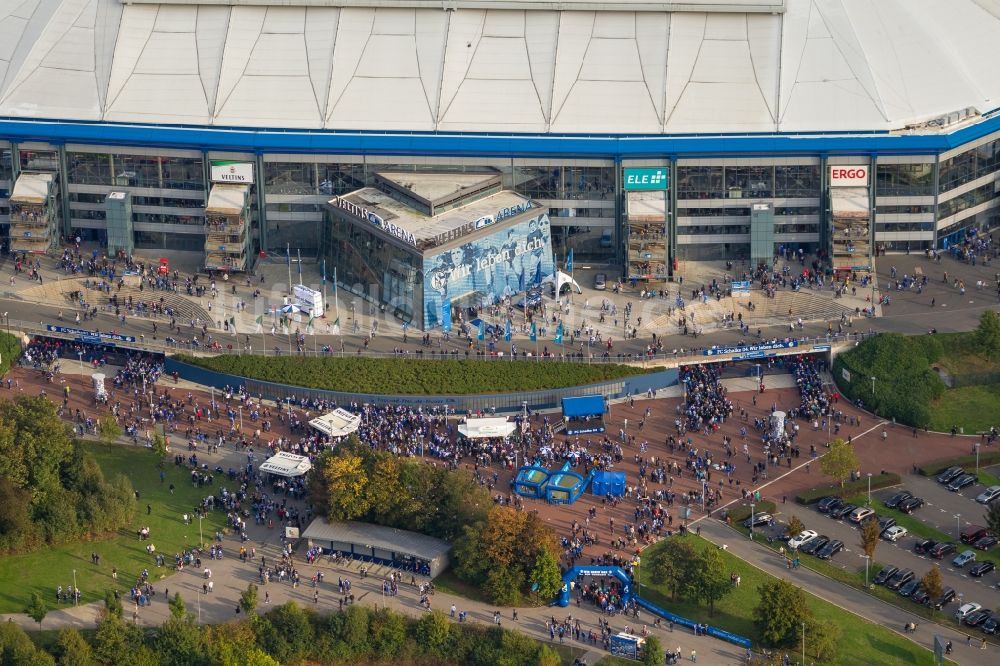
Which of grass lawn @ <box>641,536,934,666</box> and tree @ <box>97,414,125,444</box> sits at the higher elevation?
tree @ <box>97,414,125,444</box>

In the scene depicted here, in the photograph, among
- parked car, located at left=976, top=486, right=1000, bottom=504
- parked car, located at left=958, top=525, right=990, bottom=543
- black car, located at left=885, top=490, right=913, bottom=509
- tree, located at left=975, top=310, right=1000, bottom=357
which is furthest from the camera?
tree, located at left=975, top=310, right=1000, bottom=357

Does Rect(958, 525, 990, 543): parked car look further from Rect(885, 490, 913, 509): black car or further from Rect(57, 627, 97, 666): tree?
Rect(57, 627, 97, 666): tree

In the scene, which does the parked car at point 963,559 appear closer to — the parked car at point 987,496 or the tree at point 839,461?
the parked car at point 987,496

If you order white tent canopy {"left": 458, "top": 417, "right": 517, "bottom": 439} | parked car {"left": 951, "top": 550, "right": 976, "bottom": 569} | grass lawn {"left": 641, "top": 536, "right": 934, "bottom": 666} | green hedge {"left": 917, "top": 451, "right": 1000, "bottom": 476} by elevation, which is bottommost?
grass lawn {"left": 641, "top": 536, "right": 934, "bottom": 666}

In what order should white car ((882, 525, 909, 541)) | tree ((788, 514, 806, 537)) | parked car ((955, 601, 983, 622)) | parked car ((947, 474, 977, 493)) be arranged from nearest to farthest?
parked car ((955, 601, 983, 622))
tree ((788, 514, 806, 537))
white car ((882, 525, 909, 541))
parked car ((947, 474, 977, 493))

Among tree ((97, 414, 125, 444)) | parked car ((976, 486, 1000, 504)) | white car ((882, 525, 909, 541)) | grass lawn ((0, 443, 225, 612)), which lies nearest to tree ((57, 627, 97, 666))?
grass lawn ((0, 443, 225, 612))

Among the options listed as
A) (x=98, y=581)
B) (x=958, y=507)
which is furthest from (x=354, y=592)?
(x=958, y=507)

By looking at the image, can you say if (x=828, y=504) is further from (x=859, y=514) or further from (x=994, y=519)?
(x=994, y=519)
